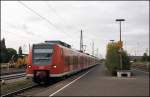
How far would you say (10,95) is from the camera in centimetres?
Answer: 1659

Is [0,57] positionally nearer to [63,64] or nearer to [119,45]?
[119,45]

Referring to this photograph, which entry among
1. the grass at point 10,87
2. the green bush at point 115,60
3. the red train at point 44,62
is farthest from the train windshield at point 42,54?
the green bush at point 115,60

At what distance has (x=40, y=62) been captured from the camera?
77.0 feet

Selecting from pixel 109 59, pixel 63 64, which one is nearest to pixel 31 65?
pixel 63 64

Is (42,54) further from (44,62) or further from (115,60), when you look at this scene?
(115,60)

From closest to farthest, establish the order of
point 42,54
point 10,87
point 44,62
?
point 10,87
point 44,62
point 42,54

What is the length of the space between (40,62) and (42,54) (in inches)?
24.7

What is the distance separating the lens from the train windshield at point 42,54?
23.5 m

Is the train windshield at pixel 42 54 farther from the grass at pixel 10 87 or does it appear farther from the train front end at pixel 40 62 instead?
the grass at pixel 10 87

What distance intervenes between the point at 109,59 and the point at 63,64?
44.1ft

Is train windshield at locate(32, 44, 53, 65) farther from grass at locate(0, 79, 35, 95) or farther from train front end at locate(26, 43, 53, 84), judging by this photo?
grass at locate(0, 79, 35, 95)

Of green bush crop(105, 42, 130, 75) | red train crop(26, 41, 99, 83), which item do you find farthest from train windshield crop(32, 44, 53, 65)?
green bush crop(105, 42, 130, 75)

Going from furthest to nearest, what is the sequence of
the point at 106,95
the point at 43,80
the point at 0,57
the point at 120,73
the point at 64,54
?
the point at 0,57
the point at 120,73
the point at 64,54
the point at 43,80
the point at 106,95

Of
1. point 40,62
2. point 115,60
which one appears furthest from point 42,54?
point 115,60
